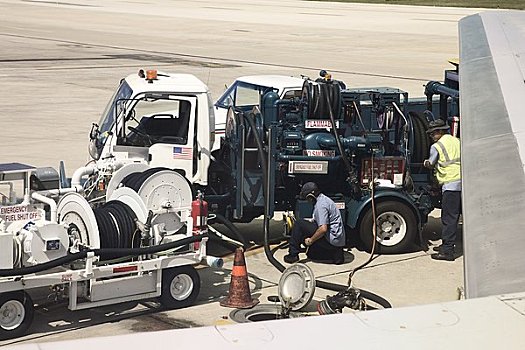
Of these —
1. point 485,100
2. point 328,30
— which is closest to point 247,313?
point 485,100

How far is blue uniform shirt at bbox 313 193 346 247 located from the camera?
39.2ft

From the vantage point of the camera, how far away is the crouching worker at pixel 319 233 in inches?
471

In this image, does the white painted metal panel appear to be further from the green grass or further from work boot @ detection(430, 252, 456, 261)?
the green grass

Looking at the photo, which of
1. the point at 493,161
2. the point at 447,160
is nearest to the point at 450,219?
the point at 447,160

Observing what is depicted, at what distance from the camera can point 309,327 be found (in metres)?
A: 3.18

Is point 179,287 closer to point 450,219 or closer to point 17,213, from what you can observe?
point 17,213

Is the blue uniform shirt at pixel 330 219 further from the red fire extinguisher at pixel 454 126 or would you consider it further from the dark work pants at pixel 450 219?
the red fire extinguisher at pixel 454 126

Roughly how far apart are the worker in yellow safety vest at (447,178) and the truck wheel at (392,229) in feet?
1.35

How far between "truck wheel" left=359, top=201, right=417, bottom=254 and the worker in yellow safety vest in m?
0.41

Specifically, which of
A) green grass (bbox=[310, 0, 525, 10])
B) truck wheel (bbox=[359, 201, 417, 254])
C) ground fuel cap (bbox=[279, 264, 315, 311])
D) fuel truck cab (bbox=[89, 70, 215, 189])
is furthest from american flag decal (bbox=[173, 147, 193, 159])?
green grass (bbox=[310, 0, 525, 10])

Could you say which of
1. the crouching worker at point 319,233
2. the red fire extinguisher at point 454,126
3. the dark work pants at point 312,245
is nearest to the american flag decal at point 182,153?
the crouching worker at point 319,233

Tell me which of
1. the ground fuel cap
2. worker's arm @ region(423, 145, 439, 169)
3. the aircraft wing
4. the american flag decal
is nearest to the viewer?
the aircraft wing

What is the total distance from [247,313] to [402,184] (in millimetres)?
3674

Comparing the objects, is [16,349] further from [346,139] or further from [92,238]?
[346,139]
